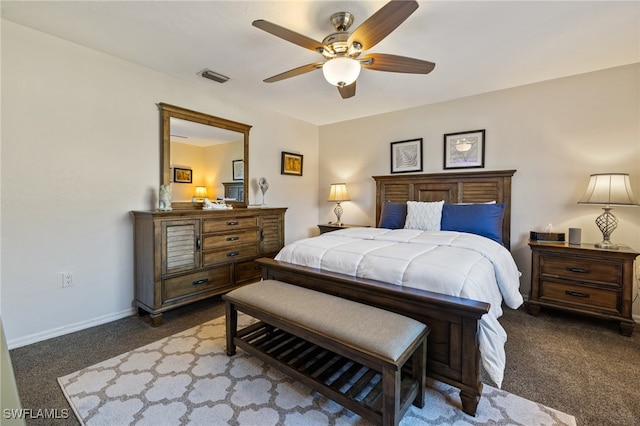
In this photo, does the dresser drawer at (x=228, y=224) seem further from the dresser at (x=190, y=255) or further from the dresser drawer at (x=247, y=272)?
the dresser drawer at (x=247, y=272)

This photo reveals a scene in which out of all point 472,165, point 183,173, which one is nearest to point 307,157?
point 183,173

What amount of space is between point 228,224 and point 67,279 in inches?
56.4

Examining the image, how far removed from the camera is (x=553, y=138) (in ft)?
10.1

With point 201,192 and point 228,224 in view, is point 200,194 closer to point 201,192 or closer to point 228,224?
point 201,192

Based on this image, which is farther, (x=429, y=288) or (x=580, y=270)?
(x=580, y=270)

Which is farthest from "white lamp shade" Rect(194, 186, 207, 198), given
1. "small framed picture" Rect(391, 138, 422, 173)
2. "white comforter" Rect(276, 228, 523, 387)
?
"small framed picture" Rect(391, 138, 422, 173)

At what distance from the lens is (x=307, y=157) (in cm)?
487

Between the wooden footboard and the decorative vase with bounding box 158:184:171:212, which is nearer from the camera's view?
the wooden footboard

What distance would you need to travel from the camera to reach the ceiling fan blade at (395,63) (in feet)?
6.78

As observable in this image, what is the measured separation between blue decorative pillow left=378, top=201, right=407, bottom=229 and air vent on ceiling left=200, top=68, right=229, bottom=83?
2.46 meters

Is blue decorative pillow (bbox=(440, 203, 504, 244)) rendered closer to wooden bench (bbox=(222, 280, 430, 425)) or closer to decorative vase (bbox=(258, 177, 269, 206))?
wooden bench (bbox=(222, 280, 430, 425))

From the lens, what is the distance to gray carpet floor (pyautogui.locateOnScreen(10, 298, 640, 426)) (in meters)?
1.63

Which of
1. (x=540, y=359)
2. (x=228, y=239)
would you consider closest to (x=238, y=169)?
(x=228, y=239)

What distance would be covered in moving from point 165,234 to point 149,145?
0.98 metres
